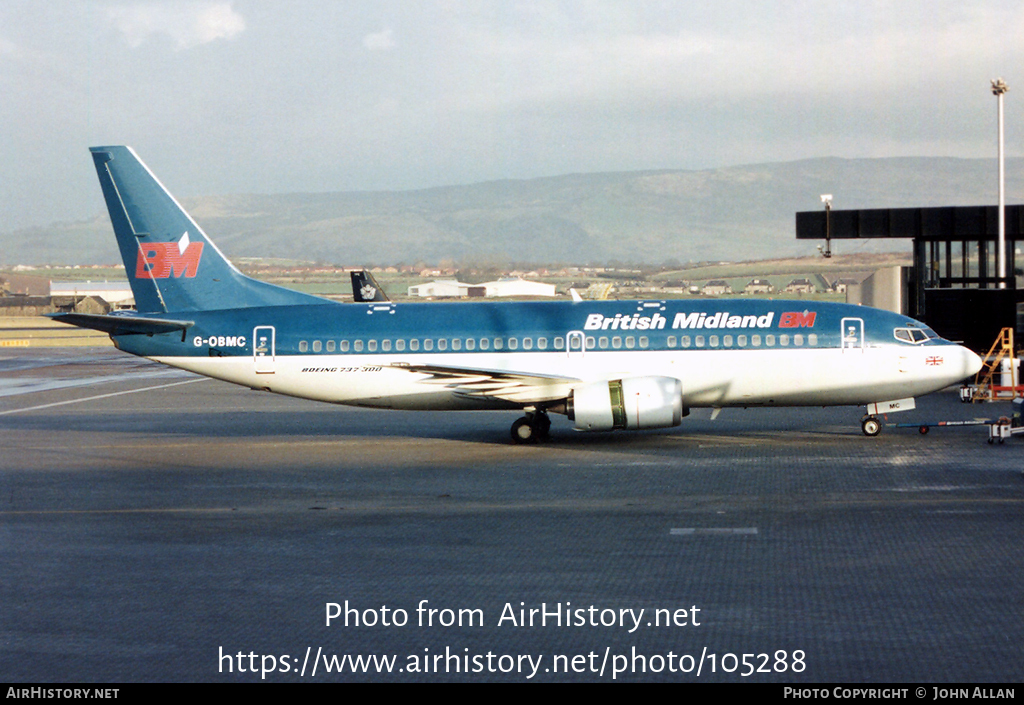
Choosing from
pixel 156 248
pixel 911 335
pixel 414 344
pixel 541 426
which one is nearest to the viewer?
pixel 911 335

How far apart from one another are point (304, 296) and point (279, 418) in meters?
7.52

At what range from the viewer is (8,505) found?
876 inches

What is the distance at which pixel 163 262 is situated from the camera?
32719mm

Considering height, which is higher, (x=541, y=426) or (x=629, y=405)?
(x=629, y=405)

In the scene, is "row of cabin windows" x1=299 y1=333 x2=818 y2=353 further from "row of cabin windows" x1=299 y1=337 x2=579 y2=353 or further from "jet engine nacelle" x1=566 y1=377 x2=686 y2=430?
"jet engine nacelle" x1=566 y1=377 x2=686 y2=430

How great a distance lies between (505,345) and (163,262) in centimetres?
1077

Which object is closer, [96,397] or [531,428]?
[531,428]

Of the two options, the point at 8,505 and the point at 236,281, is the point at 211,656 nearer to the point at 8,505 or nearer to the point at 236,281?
the point at 8,505

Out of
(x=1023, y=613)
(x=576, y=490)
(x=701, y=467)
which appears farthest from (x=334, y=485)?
(x=1023, y=613)

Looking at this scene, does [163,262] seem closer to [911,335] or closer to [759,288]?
[911,335]

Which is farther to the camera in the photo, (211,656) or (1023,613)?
(1023,613)

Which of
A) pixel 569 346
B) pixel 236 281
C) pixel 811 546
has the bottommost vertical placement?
pixel 811 546

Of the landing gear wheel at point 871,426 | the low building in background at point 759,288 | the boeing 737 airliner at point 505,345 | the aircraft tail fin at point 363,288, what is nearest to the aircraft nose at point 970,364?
the boeing 737 airliner at point 505,345

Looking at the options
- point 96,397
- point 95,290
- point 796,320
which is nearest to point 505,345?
point 796,320
